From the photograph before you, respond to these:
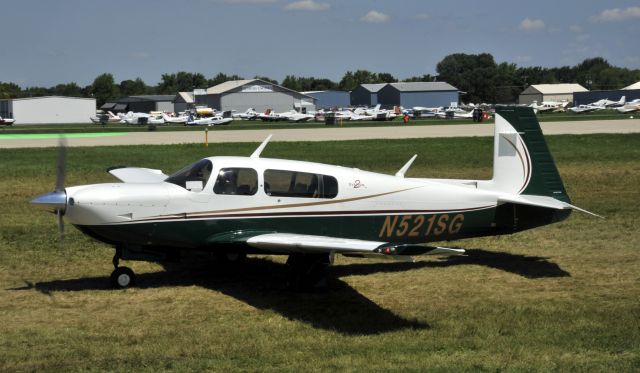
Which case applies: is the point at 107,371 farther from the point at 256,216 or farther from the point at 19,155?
the point at 19,155

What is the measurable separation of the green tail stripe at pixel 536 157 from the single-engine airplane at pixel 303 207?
15 millimetres

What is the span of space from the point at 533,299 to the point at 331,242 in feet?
9.36

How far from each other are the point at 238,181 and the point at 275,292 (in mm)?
1613

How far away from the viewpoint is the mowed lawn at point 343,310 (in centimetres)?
792

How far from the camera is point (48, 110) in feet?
395

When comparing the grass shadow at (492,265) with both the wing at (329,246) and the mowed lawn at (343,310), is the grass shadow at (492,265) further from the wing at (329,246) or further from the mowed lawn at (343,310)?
the wing at (329,246)

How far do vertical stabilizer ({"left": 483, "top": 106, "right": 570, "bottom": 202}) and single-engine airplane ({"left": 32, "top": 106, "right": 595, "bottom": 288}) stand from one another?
0.05 feet

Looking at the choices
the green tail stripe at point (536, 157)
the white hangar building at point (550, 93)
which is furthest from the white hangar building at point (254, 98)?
the green tail stripe at point (536, 157)

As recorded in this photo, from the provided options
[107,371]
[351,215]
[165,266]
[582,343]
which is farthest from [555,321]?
[165,266]

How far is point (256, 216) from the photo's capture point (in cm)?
1078

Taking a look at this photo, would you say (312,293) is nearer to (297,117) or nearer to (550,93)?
(297,117)

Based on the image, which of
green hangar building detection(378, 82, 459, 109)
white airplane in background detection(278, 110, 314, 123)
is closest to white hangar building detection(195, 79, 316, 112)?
green hangar building detection(378, 82, 459, 109)

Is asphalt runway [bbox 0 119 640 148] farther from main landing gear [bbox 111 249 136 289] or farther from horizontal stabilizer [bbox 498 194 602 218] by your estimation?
horizontal stabilizer [bbox 498 194 602 218]

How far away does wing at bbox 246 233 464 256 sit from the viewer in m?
8.40
